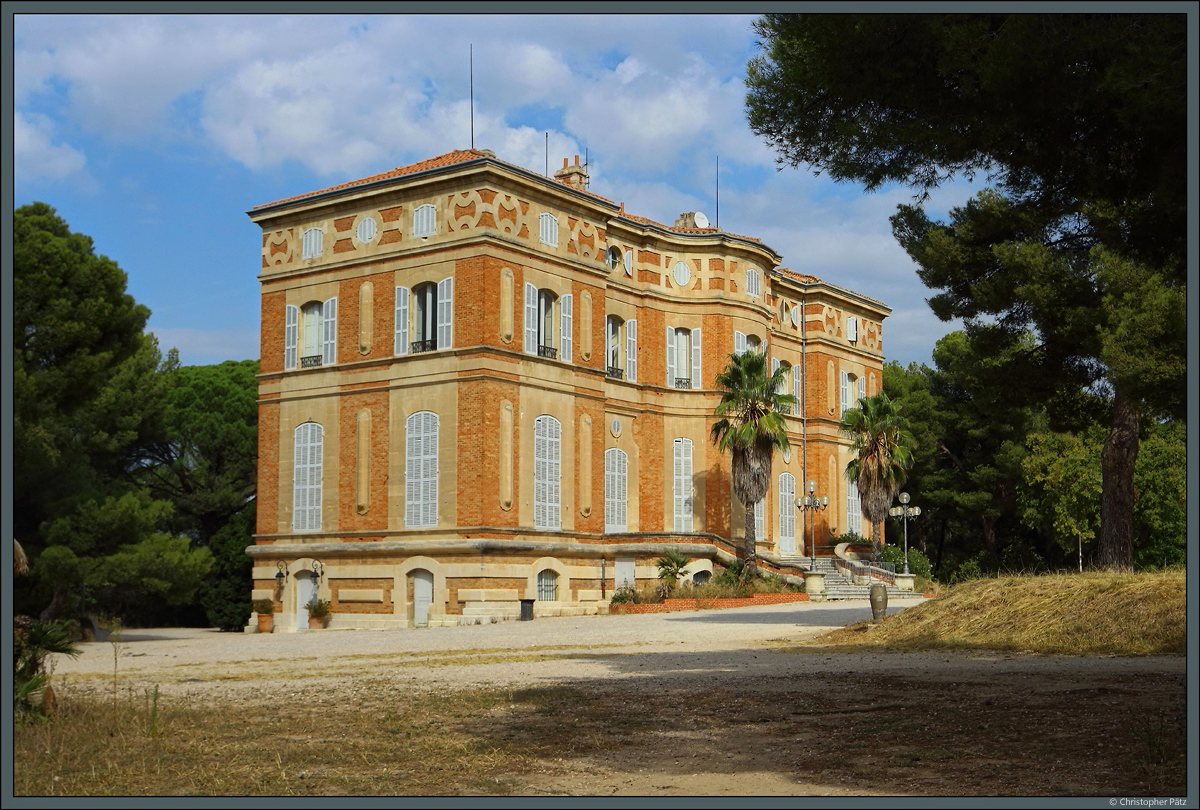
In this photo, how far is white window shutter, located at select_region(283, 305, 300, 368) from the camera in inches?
1491

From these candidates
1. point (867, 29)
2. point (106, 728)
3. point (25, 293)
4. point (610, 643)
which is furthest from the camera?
point (25, 293)

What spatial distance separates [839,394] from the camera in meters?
50.2

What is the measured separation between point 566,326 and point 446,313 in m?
3.94

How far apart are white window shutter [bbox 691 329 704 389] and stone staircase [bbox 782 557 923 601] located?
706cm

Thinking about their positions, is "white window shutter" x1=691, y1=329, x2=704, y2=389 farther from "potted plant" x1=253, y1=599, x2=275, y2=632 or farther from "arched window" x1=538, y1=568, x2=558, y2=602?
"potted plant" x1=253, y1=599, x2=275, y2=632

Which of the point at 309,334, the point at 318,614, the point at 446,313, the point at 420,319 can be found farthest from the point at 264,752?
the point at 309,334

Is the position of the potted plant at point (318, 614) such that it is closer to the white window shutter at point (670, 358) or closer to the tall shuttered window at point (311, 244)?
the tall shuttered window at point (311, 244)

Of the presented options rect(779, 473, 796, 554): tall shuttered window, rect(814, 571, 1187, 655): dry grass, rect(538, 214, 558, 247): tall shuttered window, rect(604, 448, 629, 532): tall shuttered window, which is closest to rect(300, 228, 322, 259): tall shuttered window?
rect(538, 214, 558, 247): tall shuttered window

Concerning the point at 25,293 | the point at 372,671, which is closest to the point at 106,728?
the point at 372,671

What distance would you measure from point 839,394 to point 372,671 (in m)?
36.3

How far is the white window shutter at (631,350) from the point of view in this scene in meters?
40.8

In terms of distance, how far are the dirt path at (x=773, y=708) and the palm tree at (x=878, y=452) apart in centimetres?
2492

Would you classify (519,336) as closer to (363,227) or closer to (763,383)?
(363,227)

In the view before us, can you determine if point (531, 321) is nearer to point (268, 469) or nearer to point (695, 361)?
point (695, 361)
